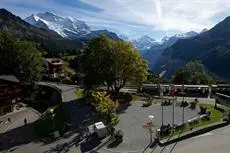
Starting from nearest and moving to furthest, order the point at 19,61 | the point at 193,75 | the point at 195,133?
the point at 195,133 < the point at 19,61 < the point at 193,75

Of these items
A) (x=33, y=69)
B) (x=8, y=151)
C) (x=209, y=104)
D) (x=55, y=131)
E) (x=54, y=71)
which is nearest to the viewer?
(x=8, y=151)

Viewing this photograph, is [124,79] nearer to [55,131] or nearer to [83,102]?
[83,102]

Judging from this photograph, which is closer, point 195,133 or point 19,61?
point 195,133

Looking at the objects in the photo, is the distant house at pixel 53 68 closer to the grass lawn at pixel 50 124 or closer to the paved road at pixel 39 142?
the paved road at pixel 39 142

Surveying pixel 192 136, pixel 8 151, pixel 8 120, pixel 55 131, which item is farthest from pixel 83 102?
pixel 192 136

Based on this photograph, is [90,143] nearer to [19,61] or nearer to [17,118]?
[17,118]

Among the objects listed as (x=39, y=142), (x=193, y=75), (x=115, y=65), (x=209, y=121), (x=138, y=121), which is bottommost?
(x=39, y=142)

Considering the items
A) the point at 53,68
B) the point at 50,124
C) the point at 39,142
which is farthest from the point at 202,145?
the point at 53,68
